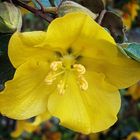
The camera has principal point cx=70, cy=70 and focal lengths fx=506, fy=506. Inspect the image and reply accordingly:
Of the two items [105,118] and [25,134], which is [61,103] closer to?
[105,118]

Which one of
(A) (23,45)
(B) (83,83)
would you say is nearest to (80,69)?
(B) (83,83)

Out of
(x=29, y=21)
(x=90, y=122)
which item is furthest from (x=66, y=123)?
(x=29, y=21)

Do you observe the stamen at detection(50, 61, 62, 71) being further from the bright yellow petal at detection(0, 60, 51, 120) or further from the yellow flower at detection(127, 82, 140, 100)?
the yellow flower at detection(127, 82, 140, 100)

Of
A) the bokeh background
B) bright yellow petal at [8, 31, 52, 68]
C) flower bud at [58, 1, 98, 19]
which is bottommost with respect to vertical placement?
the bokeh background

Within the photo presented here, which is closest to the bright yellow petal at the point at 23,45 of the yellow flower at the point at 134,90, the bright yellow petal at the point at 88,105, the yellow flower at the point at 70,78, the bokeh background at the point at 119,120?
the yellow flower at the point at 70,78

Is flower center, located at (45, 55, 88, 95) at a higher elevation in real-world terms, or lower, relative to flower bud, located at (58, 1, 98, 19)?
lower

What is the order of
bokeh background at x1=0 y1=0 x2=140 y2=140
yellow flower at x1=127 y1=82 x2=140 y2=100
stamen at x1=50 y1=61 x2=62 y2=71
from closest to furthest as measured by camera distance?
stamen at x1=50 y1=61 x2=62 y2=71, bokeh background at x1=0 y1=0 x2=140 y2=140, yellow flower at x1=127 y1=82 x2=140 y2=100

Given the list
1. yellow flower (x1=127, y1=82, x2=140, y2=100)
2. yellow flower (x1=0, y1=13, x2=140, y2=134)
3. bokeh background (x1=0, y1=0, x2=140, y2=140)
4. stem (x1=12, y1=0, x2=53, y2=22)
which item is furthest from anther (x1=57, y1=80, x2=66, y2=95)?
yellow flower (x1=127, y1=82, x2=140, y2=100)
